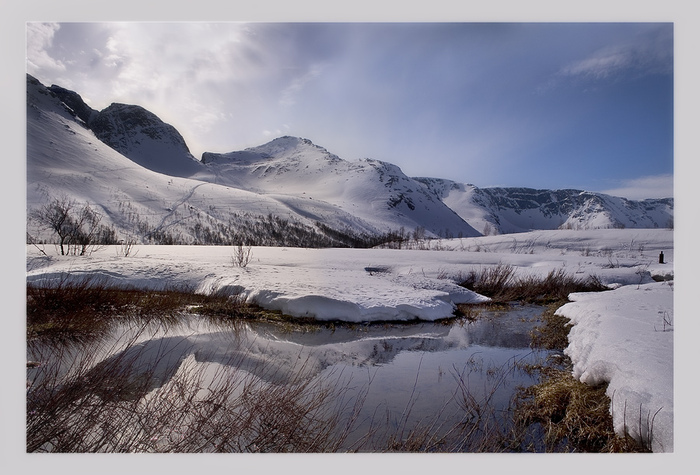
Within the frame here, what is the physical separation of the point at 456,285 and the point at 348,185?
6700 centimetres

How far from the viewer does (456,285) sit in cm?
1147

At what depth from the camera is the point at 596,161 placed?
5598mm

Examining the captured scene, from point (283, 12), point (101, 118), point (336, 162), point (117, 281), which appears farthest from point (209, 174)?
point (283, 12)

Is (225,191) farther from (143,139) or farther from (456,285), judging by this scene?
(143,139)

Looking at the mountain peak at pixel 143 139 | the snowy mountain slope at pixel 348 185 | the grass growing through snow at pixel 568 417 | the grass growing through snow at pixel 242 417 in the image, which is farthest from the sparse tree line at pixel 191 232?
the mountain peak at pixel 143 139

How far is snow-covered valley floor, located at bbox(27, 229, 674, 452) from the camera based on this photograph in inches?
153

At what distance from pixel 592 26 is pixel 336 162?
74.1 meters

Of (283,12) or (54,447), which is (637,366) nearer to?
(283,12)

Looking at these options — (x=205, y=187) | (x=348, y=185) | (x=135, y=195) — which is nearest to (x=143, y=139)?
(x=348, y=185)

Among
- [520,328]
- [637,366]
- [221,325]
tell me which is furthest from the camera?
[520,328]

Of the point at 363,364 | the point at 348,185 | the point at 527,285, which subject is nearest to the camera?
the point at 363,364

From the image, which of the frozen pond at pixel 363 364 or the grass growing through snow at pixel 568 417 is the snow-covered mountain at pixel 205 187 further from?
the grass growing through snow at pixel 568 417

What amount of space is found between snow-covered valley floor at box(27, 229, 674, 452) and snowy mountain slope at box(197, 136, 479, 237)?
42873 millimetres

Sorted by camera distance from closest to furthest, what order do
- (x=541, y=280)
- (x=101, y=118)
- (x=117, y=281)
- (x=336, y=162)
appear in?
(x=117, y=281) < (x=541, y=280) < (x=336, y=162) < (x=101, y=118)
